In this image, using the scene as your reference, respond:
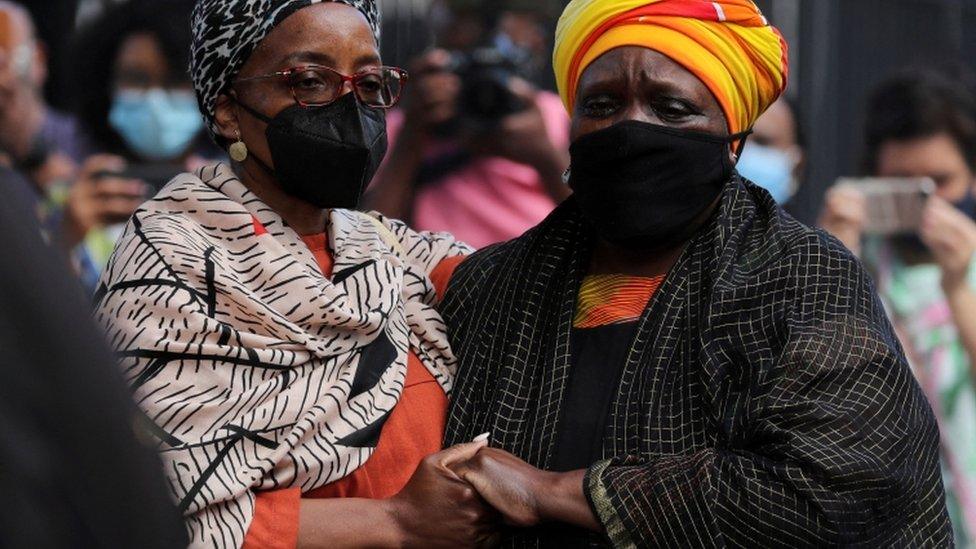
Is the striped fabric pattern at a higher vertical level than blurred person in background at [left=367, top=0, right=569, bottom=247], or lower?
higher

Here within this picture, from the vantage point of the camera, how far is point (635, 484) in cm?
257

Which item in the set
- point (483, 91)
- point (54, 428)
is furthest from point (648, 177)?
point (483, 91)

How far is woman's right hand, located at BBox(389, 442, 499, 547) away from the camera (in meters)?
2.68

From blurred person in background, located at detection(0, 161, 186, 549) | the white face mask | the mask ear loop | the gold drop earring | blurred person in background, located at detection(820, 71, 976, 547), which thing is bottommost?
blurred person in background, located at detection(820, 71, 976, 547)

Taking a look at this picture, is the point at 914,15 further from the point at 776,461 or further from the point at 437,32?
the point at 776,461

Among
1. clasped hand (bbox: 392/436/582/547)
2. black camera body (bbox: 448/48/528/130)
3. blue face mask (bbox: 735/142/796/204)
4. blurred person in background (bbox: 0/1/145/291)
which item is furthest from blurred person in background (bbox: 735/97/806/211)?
clasped hand (bbox: 392/436/582/547)

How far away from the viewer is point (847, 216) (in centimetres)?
604

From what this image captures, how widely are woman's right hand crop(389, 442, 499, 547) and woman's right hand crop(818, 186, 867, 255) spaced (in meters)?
3.60

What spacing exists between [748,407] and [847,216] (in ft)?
11.9

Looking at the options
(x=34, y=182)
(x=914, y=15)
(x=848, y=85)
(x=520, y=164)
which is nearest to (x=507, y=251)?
(x=520, y=164)

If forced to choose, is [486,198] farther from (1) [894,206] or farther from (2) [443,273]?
(2) [443,273]

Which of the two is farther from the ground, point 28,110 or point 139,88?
point 139,88

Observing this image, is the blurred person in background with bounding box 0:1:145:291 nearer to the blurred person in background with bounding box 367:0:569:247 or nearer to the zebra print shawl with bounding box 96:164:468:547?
the blurred person in background with bounding box 367:0:569:247

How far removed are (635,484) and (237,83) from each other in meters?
1.05
